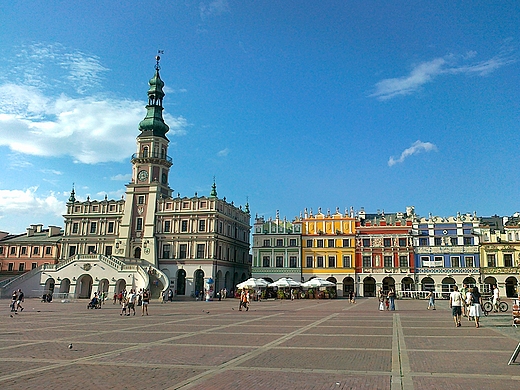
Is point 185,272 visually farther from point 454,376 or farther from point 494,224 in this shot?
point 454,376

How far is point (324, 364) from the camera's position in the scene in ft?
43.6

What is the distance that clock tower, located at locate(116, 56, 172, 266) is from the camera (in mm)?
71312

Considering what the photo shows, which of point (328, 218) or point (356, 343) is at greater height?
point (328, 218)

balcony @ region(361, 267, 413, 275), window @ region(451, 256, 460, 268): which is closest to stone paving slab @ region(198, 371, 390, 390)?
balcony @ region(361, 267, 413, 275)

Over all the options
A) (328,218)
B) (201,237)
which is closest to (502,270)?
(328,218)

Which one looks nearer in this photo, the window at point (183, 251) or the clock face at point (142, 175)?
the window at point (183, 251)

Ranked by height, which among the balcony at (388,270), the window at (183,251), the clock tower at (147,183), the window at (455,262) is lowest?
the balcony at (388,270)

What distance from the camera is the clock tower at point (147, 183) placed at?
71.3 meters

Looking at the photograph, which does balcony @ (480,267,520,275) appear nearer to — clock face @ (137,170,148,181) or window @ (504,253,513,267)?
window @ (504,253,513,267)

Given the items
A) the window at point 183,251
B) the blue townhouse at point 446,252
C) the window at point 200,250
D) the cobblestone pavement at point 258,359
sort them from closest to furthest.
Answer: the cobblestone pavement at point 258,359, the window at point 200,250, the window at point 183,251, the blue townhouse at point 446,252

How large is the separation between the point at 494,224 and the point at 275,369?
78512 mm

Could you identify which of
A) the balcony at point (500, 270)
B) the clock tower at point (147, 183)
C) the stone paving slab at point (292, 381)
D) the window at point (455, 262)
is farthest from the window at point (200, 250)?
the stone paving slab at point (292, 381)

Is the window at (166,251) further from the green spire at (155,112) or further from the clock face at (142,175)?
the green spire at (155,112)

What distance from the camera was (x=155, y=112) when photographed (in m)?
75.7
